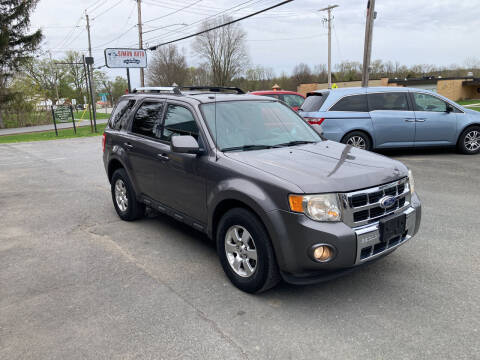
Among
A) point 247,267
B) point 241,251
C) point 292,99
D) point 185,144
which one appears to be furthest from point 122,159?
point 292,99

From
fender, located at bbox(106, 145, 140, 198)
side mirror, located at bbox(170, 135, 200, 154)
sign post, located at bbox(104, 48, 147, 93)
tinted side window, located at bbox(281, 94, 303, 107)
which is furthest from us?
sign post, located at bbox(104, 48, 147, 93)

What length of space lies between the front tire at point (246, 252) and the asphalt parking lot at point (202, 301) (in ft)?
0.55

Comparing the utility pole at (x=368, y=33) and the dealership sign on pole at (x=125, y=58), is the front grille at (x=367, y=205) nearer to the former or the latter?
the utility pole at (x=368, y=33)

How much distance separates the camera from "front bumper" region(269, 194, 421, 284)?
2.91 metres

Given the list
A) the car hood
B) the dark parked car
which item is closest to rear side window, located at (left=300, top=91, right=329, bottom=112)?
the dark parked car

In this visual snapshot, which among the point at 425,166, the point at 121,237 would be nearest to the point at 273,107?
the point at 121,237

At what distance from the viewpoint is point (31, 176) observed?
9461mm

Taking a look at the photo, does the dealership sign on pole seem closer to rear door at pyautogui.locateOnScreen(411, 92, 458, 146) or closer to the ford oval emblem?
rear door at pyautogui.locateOnScreen(411, 92, 458, 146)

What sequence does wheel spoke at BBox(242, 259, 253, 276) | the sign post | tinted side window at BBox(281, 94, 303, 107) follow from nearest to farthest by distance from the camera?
wheel spoke at BBox(242, 259, 253, 276), tinted side window at BBox(281, 94, 303, 107), the sign post

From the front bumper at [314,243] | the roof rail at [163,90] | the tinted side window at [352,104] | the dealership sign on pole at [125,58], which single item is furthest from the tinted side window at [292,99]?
the dealership sign on pole at [125,58]

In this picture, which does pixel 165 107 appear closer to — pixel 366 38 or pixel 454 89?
pixel 366 38

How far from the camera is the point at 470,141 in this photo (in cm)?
988

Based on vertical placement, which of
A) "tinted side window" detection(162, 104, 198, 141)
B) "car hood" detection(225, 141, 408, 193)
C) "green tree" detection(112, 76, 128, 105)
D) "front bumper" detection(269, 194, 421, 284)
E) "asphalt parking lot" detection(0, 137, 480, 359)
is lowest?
"asphalt parking lot" detection(0, 137, 480, 359)

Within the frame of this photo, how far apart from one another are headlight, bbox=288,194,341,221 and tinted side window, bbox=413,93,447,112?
25.9 feet
